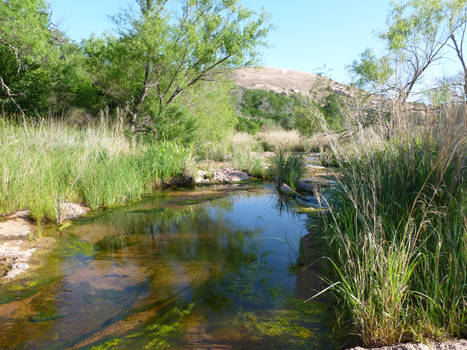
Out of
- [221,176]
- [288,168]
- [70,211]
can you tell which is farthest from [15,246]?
[288,168]

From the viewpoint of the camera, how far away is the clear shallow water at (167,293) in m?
2.28

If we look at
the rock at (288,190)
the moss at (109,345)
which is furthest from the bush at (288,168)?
the moss at (109,345)

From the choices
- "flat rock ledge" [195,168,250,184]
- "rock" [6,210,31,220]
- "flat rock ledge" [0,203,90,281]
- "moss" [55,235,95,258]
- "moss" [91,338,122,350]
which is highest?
"flat rock ledge" [195,168,250,184]

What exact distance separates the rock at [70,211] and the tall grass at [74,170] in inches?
3.1

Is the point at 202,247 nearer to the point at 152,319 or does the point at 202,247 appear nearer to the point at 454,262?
the point at 152,319

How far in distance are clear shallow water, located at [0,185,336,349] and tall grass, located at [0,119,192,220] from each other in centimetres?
86

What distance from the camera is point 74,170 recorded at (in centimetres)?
601

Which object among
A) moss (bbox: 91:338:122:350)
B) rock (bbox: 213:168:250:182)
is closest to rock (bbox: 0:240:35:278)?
moss (bbox: 91:338:122:350)

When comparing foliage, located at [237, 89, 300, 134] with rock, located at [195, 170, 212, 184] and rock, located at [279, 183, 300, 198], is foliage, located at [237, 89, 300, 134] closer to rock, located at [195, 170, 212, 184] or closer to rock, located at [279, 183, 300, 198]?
rock, located at [195, 170, 212, 184]

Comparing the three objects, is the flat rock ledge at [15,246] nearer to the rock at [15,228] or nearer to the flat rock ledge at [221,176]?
the rock at [15,228]

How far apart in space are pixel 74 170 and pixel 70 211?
97 cm

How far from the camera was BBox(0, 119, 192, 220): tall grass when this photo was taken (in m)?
4.94

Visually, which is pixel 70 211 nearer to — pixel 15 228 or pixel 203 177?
pixel 15 228

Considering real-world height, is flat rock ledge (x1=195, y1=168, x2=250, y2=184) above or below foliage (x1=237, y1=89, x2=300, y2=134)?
below
